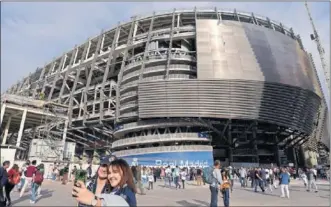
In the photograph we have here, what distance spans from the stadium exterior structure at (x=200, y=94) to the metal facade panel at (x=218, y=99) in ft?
0.44

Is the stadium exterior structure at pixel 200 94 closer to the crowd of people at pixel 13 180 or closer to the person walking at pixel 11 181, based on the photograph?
the crowd of people at pixel 13 180

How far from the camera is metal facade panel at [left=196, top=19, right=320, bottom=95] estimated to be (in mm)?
40594

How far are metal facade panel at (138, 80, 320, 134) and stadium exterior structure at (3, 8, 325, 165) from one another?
13 cm

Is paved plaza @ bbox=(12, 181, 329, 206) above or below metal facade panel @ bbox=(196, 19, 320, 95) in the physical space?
below

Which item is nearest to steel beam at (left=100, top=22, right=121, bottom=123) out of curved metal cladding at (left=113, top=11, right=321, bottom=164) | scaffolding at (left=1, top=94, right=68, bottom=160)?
curved metal cladding at (left=113, top=11, right=321, bottom=164)

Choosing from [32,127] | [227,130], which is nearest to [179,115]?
[227,130]

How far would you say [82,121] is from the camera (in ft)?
169

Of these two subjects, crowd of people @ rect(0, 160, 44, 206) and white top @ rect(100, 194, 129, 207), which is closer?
white top @ rect(100, 194, 129, 207)

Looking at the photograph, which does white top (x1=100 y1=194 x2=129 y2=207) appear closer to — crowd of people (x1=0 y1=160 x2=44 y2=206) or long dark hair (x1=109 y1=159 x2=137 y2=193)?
long dark hair (x1=109 y1=159 x2=137 y2=193)

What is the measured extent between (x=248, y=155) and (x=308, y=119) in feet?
35.6

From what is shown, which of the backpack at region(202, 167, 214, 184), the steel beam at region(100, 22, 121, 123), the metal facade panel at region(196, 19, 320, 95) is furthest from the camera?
the steel beam at region(100, 22, 121, 123)

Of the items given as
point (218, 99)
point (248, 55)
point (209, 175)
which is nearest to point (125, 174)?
point (209, 175)

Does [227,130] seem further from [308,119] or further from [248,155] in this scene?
[308,119]

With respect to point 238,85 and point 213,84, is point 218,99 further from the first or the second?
point 238,85
